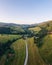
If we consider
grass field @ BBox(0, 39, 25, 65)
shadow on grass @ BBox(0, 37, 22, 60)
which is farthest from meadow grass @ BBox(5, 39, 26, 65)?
shadow on grass @ BBox(0, 37, 22, 60)

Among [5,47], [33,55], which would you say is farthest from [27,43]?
[5,47]

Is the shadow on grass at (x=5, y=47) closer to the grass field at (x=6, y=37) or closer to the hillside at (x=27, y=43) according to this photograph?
the hillside at (x=27, y=43)

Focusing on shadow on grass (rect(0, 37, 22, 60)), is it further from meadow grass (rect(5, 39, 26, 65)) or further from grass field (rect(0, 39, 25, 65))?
meadow grass (rect(5, 39, 26, 65))

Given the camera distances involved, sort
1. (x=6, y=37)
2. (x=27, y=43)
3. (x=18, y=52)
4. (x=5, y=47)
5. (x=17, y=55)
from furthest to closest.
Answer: (x=6, y=37) < (x=5, y=47) < (x=27, y=43) < (x=18, y=52) < (x=17, y=55)

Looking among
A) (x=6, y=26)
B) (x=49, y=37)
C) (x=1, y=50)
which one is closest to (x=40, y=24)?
(x=49, y=37)

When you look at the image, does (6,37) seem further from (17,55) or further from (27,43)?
(17,55)

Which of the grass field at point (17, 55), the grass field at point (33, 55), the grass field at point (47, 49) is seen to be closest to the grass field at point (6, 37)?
the grass field at point (17, 55)
